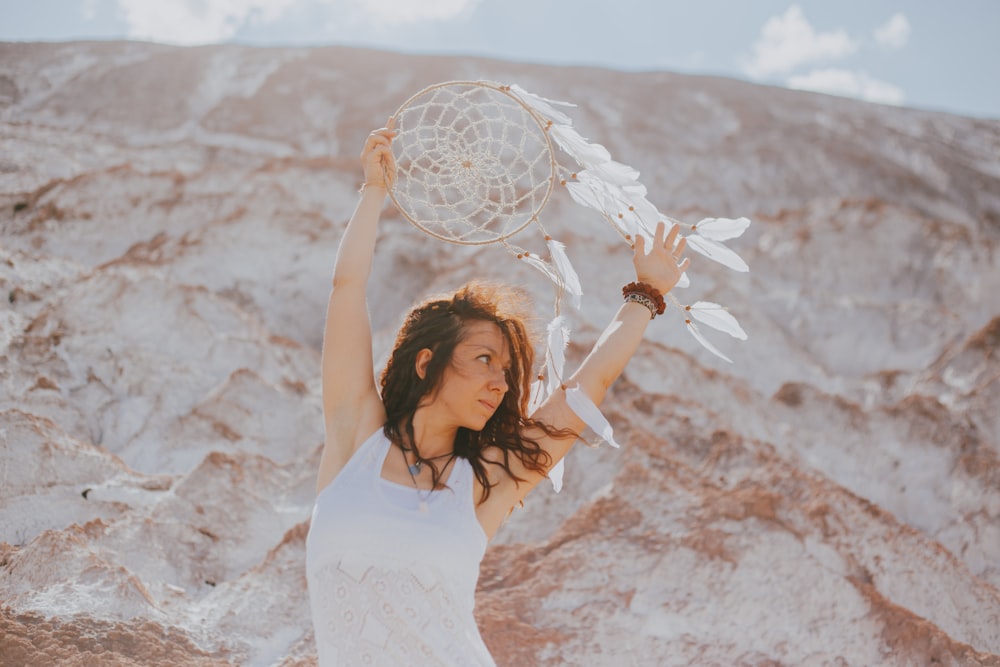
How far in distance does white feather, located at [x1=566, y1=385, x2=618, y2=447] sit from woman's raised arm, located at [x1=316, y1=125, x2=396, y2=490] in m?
0.45

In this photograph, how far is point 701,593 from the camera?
3.79m

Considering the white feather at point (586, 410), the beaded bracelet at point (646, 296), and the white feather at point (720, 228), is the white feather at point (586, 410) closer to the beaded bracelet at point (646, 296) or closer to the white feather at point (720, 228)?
the beaded bracelet at point (646, 296)

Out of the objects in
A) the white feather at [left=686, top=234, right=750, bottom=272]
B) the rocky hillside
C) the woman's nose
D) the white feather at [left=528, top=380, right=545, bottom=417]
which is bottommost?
the rocky hillside

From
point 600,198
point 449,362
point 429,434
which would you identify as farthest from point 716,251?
point 429,434

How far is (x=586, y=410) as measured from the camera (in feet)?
7.14

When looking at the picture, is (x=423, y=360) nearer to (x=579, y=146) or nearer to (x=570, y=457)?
(x=579, y=146)

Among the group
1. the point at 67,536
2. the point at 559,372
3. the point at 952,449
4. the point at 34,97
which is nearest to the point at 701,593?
the point at 559,372

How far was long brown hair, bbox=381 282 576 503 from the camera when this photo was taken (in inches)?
84.5

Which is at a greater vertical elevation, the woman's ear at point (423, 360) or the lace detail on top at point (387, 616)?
the woman's ear at point (423, 360)

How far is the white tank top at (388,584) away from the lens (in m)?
1.87

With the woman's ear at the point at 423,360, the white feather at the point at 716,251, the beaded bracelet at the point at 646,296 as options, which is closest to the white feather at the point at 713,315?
the white feather at the point at 716,251

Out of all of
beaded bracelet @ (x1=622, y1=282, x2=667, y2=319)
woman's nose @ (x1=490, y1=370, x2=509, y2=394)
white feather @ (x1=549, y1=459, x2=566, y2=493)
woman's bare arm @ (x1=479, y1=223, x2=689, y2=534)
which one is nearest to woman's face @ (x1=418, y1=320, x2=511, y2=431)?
woman's nose @ (x1=490, y1=370, x2=509, y2=394)

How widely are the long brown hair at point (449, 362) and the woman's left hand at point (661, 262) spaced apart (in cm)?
34

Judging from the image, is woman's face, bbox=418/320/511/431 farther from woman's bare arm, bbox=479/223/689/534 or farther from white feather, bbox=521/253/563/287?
white feather, bbox=521/253/563/287
